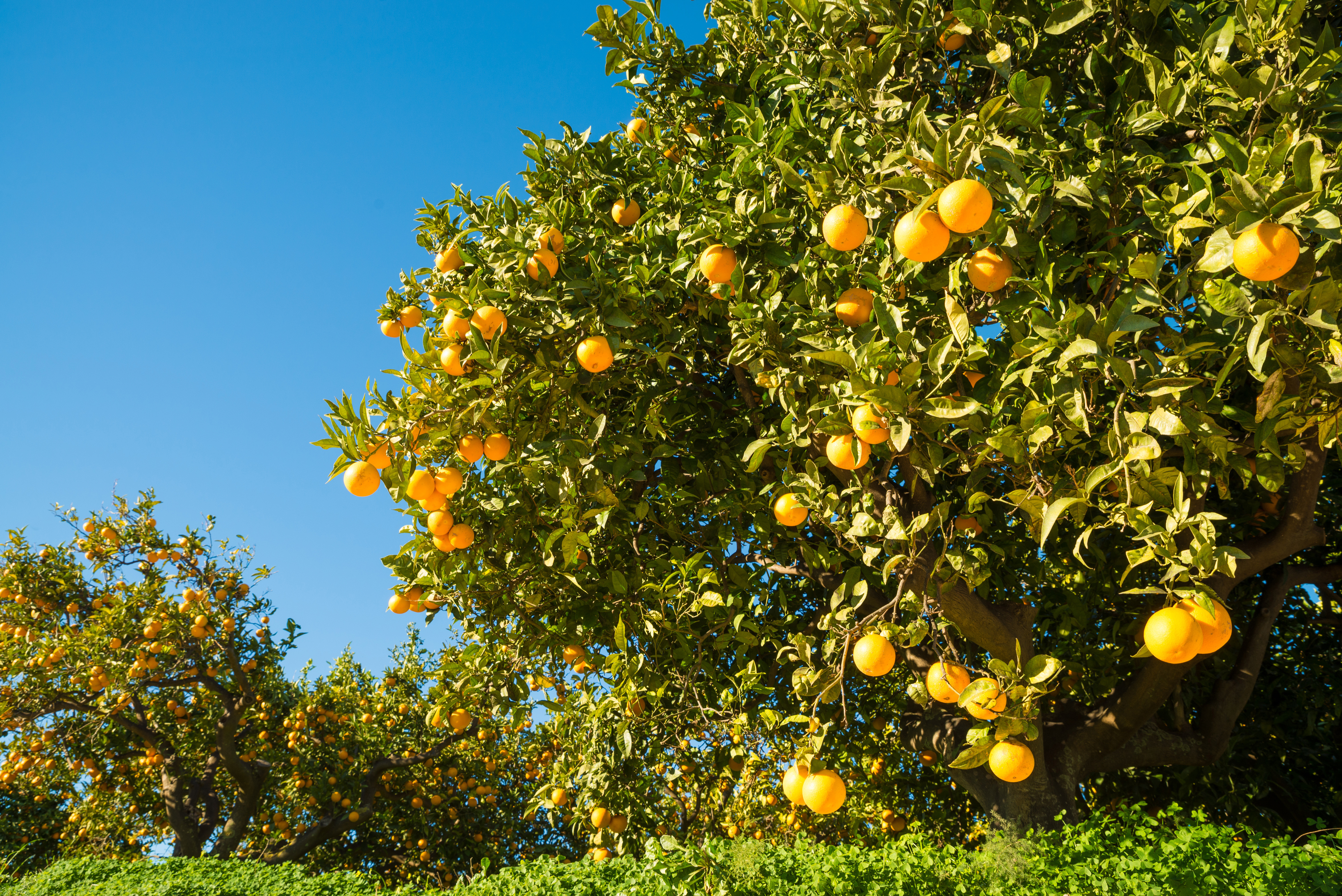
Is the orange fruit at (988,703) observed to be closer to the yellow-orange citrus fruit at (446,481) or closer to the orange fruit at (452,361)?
the yellow-orange citrus fruit at (446,481)

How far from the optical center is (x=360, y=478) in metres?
2.76

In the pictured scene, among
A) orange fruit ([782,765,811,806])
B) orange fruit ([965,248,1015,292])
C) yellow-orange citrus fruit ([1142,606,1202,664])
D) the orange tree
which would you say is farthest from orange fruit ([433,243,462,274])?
yellow-orange citrus fruit ([1142,606,1202,664])

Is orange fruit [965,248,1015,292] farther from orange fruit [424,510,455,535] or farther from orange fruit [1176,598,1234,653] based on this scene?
orange fruit [424,510,455,535]

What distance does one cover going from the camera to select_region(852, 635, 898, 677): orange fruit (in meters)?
2.57

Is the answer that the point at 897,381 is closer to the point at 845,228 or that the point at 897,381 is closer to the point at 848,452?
the point at 848,452

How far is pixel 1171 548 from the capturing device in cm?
205

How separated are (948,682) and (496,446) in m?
1.97

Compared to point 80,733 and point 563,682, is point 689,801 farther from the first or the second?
point 80,733

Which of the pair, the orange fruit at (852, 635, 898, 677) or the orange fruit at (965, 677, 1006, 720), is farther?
the orange fruit at (852, 635, 898, 677)

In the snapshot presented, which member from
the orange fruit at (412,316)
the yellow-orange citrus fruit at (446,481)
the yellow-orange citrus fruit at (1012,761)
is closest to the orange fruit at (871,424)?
the yellow-orange citrus fruit at (1012,761)

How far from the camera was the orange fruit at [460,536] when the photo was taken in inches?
129

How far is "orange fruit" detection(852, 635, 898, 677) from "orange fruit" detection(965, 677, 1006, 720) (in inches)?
12.0

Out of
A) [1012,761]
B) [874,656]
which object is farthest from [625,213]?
[1012,761]

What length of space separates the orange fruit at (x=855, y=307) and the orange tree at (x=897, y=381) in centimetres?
2
